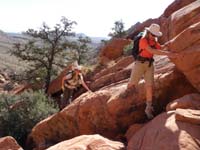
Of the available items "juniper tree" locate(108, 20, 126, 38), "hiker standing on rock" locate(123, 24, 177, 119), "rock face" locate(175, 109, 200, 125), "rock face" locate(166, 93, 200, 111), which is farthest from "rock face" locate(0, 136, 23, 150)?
"juniper tree" locate(108, 20, 126, 38)

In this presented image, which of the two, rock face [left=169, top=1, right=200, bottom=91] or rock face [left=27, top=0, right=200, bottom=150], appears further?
rock face [left=169, top=1, right=200, bottom=91]

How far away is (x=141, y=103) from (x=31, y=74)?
21535 millimetres

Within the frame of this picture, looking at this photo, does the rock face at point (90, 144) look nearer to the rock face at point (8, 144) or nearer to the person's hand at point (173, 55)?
the person's hand at point (173, 55)

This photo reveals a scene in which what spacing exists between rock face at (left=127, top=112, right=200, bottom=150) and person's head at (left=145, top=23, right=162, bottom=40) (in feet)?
6.21

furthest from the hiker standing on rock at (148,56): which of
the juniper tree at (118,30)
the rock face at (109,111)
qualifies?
the juniper tree at (118,30)

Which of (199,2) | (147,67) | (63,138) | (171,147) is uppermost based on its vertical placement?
(199,2)


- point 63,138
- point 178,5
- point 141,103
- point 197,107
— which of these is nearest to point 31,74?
point 178,5

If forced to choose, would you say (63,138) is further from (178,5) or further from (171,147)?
(178,5)

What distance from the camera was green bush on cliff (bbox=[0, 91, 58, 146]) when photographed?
1961cm

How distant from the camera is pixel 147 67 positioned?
11.0 meters

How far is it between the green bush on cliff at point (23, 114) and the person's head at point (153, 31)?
10444 millimetres

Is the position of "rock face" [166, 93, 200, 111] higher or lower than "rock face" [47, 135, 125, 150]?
higher

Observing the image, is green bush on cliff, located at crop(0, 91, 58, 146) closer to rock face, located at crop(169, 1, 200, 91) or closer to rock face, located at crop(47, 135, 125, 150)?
rock face, located at crop(47, 135, 125, 150)

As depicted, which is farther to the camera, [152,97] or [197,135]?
[152,97]
